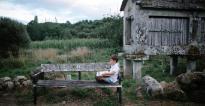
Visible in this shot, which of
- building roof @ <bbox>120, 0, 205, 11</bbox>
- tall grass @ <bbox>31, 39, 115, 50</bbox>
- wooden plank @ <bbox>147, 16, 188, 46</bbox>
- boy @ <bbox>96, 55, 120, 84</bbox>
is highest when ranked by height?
building roof @ <bbox>120, 0, 205, 11</bbox>

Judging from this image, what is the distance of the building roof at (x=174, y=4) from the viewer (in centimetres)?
1172

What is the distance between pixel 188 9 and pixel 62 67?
5.41 metres

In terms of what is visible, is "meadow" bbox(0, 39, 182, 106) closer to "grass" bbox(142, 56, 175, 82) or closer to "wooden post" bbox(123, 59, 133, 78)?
"grass" bbox(142, 56, 175, 82)

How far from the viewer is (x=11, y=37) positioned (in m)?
20.1

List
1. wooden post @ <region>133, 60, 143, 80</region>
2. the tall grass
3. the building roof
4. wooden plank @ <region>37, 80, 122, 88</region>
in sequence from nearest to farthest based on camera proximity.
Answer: wooden plank @ <region>37, 80, 122, 88</region> < the building roof < wooden post @ <region>133, 60, 143, 80</region> < the tall grass

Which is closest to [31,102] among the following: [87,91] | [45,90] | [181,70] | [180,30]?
[45,90]

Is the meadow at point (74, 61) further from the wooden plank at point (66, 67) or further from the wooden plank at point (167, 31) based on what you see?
the wooden plank at point (167, 31)

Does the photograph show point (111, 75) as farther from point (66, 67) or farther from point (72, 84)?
point (66, 67)

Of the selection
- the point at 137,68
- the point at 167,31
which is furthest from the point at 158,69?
the point at 167,31

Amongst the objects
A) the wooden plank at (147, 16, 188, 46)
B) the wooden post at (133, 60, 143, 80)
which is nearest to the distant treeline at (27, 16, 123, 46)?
the wooden plank at (147, 16, 188, 46)

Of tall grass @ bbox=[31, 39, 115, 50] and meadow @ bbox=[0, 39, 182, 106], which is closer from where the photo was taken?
meadow @ bbox=[0, 39, 182, 106]

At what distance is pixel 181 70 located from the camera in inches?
579

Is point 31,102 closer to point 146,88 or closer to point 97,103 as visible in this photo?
point 97,103

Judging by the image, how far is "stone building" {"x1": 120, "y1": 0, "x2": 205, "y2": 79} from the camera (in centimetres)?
1187
